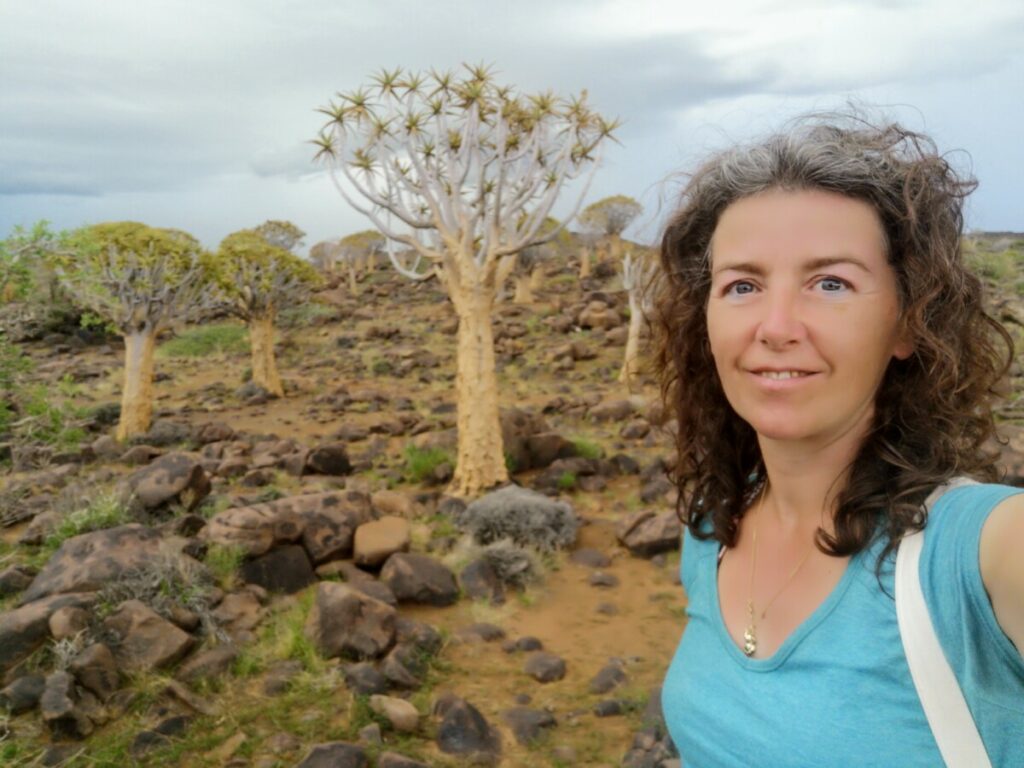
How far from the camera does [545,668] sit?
6.08 metres

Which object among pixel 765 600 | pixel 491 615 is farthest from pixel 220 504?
pixel 765 600

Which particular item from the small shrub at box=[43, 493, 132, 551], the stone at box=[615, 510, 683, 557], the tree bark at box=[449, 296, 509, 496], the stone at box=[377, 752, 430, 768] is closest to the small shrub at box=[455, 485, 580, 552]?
the stone at box=[615, 510, 683, 557]

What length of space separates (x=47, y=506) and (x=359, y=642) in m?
5.49

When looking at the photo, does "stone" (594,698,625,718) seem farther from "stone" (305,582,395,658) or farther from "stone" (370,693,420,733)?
"stone" (305,582,395,658)

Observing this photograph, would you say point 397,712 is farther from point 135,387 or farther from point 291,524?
point 135,387

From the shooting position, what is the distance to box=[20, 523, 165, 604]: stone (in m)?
6.19

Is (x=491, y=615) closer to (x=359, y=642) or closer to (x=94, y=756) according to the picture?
(x=359, y=642)

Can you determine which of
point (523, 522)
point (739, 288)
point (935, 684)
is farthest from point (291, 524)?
point (935, 684)

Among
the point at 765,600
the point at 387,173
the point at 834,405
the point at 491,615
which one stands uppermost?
the point at 387,173

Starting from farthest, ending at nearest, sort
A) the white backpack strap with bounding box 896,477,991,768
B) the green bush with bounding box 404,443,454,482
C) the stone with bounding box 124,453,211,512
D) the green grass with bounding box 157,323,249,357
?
the green grass with bounding box 157,323,249,357 → the green bush with bounding box 404,443,454,482 → the stone with bounding box 124,453,211,512 → the white backpack strap with bounding box 896,477,991,768

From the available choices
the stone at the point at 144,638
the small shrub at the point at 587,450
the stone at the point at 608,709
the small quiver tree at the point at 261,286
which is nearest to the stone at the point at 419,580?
the stone at the point at 144,638

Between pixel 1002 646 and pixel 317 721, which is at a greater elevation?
pixel 1002 646

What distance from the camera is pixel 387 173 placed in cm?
1082

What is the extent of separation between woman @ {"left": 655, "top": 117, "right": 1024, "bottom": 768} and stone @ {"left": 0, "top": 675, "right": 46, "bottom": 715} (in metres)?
4.89
